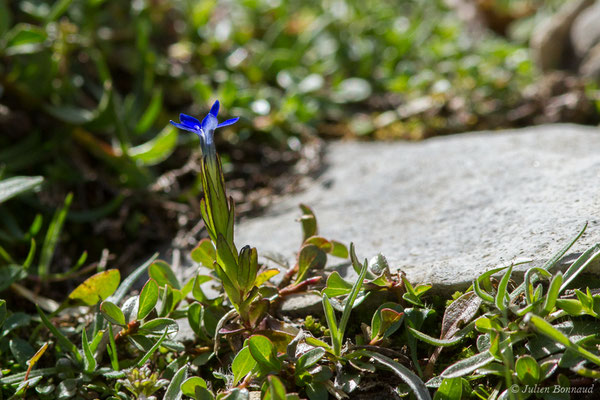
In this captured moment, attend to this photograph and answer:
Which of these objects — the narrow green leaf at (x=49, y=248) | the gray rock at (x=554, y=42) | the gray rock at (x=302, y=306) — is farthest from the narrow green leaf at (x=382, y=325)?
the gray rock at (x=554, y=42)

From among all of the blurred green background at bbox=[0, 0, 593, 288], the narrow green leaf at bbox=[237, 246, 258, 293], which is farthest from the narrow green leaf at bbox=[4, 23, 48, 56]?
the narrow green leaf at bbox=[237, 246, 258, 293]

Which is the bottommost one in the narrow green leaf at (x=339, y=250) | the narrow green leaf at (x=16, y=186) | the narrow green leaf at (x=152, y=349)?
the narrow green leaf at (x=152, y=349)

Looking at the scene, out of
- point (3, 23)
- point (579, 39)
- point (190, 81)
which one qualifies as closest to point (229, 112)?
point (190, 81)

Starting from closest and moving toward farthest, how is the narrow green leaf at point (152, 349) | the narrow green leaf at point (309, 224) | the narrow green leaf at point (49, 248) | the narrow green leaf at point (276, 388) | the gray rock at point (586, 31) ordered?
the narrow green leaf at point (276, 388) → the narrow green leaf at point (152, 349) → the narrow green leaf at point (309, 224) → the narrow green leaf at point (49, 248) → the gray rock at point (586, 31)

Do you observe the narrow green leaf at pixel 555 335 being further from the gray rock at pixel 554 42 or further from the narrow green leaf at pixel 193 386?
the gray rock at pixel 554 42

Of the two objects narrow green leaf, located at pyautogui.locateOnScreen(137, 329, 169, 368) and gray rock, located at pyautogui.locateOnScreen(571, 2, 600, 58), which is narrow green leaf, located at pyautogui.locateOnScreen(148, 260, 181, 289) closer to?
narrow green leaf, located at pyautogui.locateOnScreen(137, 329, 169, 368)
